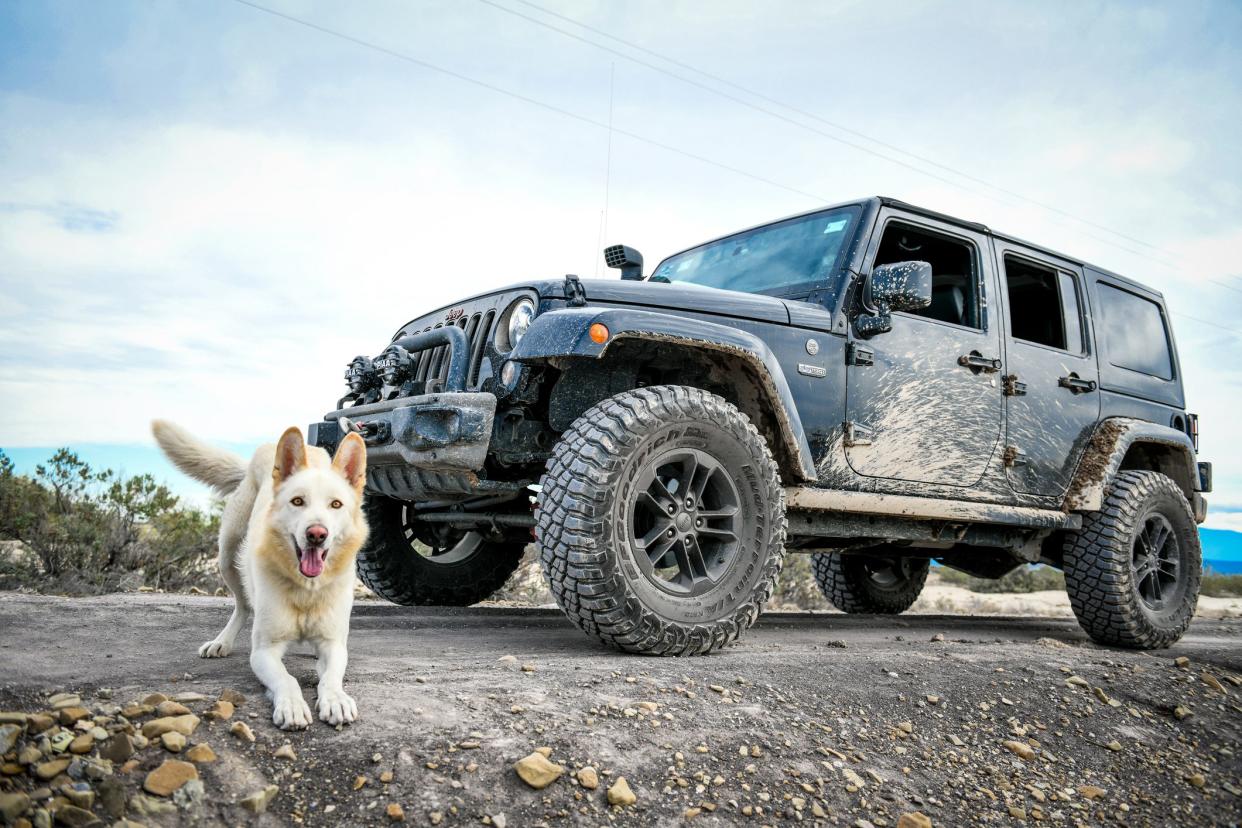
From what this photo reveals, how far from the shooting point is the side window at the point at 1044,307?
5867 millimetres

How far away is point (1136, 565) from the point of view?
5832 mm

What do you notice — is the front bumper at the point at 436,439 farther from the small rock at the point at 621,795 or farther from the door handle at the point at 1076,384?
the door handle at the point at 1076,384

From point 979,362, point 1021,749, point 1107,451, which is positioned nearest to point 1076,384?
point 1107,451

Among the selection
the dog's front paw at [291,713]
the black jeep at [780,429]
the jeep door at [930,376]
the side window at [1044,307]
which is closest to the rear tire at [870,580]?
the black jeep at [780,429]

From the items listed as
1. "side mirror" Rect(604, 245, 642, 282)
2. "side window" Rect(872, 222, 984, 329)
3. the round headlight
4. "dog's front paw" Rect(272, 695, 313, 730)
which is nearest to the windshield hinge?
the round headlight

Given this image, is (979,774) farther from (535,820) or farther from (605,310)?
(605,310)

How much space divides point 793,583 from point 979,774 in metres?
8.47

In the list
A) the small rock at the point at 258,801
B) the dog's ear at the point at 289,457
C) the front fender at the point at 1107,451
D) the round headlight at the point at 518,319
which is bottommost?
the small rock at the point at 258,801

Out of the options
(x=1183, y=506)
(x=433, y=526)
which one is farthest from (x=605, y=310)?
(x=1183, y=506)

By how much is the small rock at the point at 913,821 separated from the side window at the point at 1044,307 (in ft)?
14.0

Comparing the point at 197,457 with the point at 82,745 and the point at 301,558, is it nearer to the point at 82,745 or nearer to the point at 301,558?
the point at 301,558

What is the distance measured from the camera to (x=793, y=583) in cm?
1104

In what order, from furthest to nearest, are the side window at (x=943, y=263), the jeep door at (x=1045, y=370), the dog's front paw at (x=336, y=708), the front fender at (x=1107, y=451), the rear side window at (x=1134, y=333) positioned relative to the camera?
the rear side window at (x=1134, y=333) < the front fender at (x=1107, y=451) < the jeep door at (x=1045, y=370) < the side window at (x=943, y=263) < the dog's front paw at (x=336, y=708)

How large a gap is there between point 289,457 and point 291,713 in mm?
753
